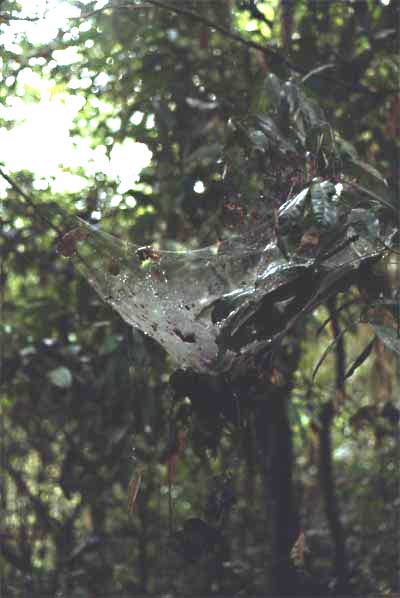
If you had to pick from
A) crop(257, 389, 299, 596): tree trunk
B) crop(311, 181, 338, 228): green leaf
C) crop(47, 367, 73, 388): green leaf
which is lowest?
crop(257, 389, 299, 596): tree trunk

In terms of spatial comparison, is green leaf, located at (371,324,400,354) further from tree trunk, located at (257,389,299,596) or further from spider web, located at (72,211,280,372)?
tree trunk, located at (257,389,299,596)

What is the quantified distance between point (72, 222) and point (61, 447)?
3.69 feet

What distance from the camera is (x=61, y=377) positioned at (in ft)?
6.26

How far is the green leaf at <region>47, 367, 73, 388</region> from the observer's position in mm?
1886

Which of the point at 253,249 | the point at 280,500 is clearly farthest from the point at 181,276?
the point at 280,500

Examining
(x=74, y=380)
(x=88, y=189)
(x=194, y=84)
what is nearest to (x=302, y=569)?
(x=74, y=380)

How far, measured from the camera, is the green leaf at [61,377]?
6.19 feet

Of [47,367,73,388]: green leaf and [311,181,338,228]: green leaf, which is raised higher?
[47,367,73,388]: green leaf

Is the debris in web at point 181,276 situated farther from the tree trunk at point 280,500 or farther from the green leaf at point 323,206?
the tree trunk at point 280,500

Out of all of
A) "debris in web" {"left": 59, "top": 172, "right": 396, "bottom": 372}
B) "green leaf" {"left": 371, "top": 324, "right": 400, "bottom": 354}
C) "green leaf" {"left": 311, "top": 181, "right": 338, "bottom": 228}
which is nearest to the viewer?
"green leaf" {"left": 311, "top": 181, "right": 338, "bottom": 228}

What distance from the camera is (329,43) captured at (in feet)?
7.66

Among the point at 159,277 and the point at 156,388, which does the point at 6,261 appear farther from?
the point at 159,277

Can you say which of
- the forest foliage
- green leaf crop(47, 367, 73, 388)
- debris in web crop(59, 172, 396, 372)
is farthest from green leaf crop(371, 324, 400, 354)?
green leaf crop(47, 367, 73, 388)

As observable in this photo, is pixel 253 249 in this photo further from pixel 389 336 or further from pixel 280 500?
pixel 280 500
